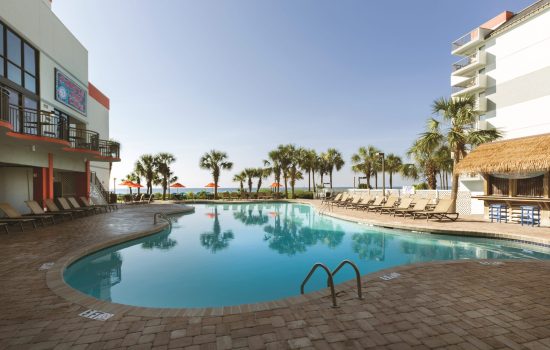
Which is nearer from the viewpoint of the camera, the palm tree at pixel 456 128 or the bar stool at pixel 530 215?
the bar stool at pixel 530 215

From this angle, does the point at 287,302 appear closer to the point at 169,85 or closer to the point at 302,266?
the point at 302,266

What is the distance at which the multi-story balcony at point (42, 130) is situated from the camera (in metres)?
9.45

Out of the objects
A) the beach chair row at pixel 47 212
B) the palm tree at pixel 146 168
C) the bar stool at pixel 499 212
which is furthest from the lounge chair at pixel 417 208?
the palm tree at pixel 146 168

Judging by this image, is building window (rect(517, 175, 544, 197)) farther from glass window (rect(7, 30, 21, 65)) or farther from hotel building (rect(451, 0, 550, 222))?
glass window (rect(7, 30, 21, 65))

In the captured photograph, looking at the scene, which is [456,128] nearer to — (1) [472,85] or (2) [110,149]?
(1) [472,85]

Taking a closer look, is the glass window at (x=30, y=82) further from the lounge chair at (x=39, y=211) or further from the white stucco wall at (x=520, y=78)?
the white stucco wall at (x=520, y=78)

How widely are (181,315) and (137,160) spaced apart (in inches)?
1277

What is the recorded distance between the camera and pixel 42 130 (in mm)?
13477

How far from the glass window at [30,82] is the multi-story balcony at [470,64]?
34.1 m

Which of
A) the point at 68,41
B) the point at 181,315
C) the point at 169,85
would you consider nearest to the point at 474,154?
the point at 181,315

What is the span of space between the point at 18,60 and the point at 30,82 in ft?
3.59

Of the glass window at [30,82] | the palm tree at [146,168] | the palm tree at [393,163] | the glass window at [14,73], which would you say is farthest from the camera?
the palm tree at [393,163]

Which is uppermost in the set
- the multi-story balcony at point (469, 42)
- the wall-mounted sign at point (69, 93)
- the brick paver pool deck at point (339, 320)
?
the multi-story balcony at point (469, 42)

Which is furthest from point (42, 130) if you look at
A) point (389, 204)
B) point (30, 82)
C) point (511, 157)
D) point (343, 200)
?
point (511, 157)
